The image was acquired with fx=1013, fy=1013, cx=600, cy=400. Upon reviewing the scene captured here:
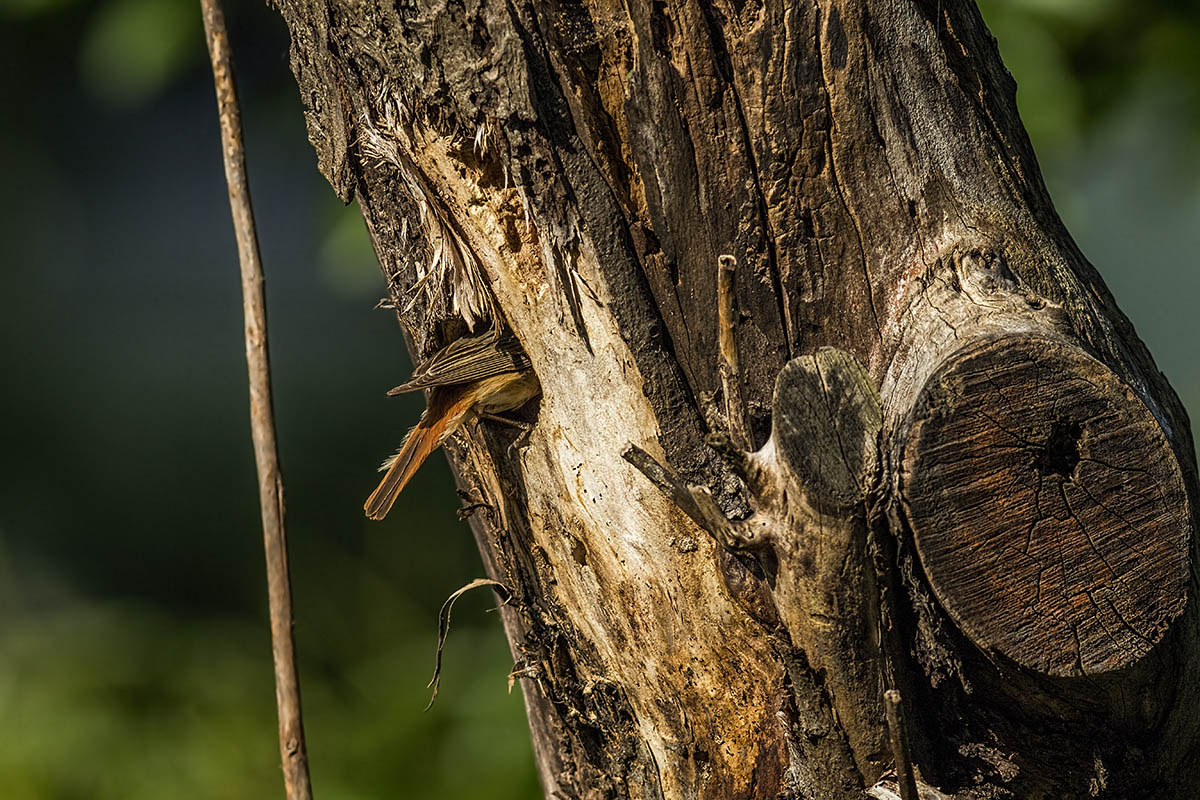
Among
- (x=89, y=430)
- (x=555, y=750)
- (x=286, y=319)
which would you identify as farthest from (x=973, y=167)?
(x=89, y=430)

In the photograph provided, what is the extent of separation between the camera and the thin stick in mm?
1196

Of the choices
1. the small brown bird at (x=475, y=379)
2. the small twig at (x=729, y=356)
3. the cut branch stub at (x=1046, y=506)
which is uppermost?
the small brown bird at (x=475, y=379)

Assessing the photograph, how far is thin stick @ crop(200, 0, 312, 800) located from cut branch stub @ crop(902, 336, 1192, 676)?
0.72 meters

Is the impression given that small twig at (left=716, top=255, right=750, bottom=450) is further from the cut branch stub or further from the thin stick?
the thin stick

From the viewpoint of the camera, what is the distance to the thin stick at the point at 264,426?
3.92 feet

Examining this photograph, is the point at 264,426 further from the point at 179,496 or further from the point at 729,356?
the point at 179,496

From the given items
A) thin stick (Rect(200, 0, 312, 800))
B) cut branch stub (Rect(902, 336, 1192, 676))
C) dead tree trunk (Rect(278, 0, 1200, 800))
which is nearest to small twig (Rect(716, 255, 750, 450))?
dead tree trunk (Rect(278, 0, 1200, 800))

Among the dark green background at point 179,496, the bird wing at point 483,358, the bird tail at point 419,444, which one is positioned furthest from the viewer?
the dark green background at point 179,496

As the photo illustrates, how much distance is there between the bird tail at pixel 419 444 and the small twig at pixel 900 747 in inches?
25.7

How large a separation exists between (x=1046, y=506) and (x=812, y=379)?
0.90ft

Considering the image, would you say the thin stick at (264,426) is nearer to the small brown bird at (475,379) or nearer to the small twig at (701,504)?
Result: the small brown bird at (475,379)

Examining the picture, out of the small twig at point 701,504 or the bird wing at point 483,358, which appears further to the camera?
the bird wing at point 483,358

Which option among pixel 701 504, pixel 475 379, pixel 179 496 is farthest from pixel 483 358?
pixel 179 496

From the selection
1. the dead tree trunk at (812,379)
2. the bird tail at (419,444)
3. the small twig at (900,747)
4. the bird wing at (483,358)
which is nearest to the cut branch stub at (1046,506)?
the dead tree trunk at (812,379)
